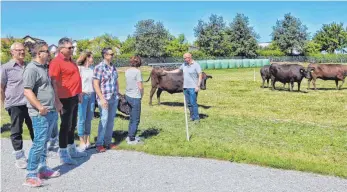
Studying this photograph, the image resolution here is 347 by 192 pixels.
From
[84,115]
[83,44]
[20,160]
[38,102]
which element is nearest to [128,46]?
[83,44]

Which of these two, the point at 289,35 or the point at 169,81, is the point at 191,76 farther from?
the point at 289,35

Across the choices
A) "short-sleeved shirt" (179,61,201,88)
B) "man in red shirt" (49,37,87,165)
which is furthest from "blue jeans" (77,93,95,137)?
"short-sleeved shirt" (179,61,201,88)

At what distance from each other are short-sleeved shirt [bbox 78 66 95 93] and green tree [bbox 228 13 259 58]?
79.4 metres

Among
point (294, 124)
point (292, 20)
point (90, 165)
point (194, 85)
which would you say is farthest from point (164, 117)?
point (292, 20)

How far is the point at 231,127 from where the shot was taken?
9945mm

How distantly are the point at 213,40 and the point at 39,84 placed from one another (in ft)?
268

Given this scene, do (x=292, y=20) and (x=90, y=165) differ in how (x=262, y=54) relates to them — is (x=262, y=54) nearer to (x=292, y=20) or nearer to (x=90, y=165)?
(x=292, y=20)

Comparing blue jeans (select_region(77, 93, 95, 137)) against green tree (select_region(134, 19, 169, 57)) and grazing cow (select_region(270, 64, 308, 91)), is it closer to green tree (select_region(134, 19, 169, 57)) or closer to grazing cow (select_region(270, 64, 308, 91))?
grazing cow (select_region(270, 64, 308, 91))

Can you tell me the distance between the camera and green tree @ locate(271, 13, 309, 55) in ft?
300

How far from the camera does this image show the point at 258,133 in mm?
9125

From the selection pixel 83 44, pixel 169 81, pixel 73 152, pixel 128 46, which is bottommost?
pixel 73 152

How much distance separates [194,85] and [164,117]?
6.33 feet

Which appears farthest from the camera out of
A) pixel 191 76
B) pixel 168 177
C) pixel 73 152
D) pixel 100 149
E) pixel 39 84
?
pixel 191 76

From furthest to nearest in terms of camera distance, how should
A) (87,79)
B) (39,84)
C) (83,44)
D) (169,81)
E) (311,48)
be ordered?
(311,48)
(83,44)
(169,81)
(87,79)
(39,84)
